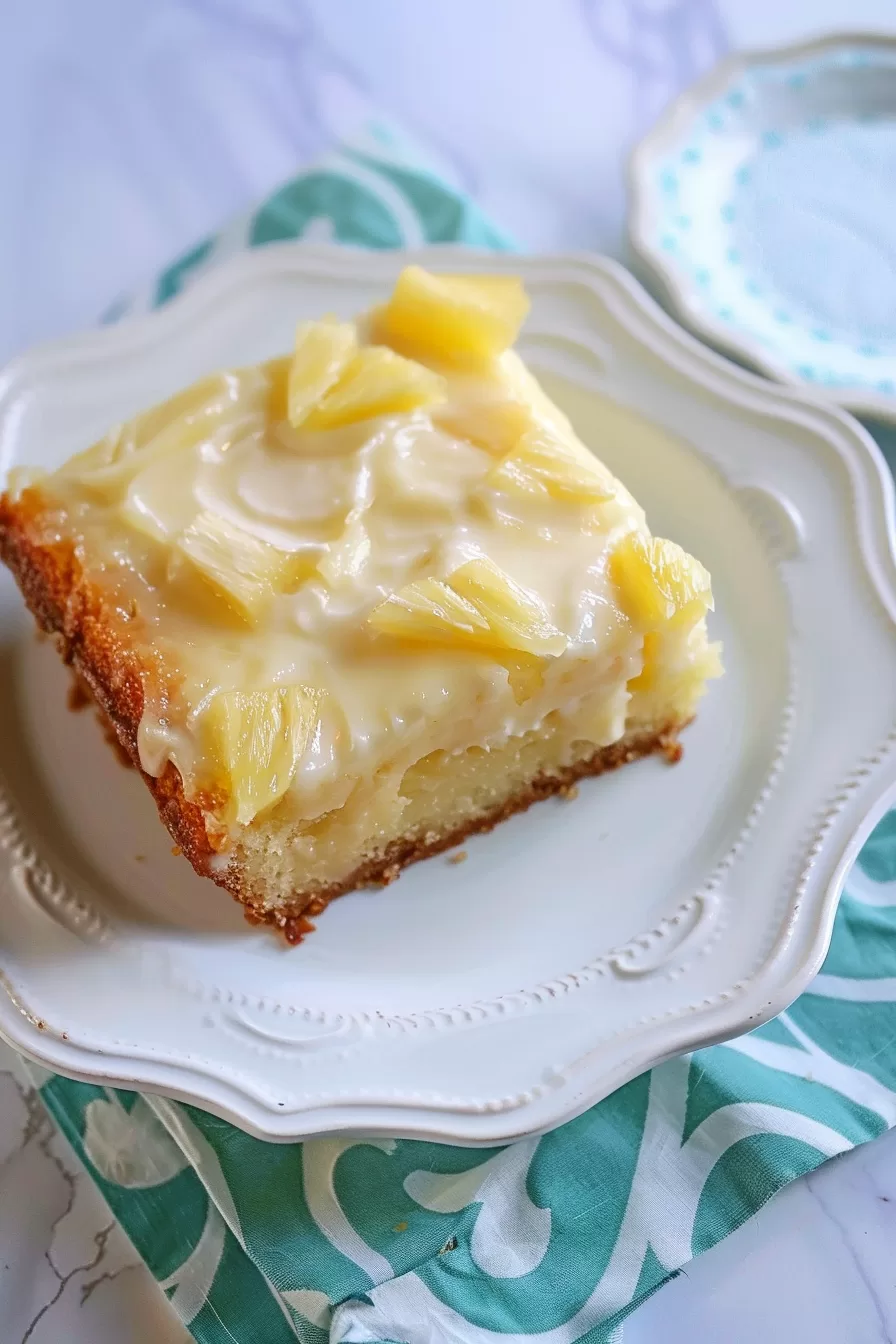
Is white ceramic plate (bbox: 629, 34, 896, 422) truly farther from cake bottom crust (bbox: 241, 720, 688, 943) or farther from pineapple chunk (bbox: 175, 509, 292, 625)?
pineapple chunk (bbox: 175, 509, 292, 625)

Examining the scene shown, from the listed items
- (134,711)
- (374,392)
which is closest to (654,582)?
(374,392)

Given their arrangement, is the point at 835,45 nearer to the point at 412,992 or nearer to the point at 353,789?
the point at 353,789

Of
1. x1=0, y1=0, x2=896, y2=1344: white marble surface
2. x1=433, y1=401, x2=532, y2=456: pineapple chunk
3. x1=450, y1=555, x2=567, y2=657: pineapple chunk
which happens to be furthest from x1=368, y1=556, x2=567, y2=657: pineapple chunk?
x1=0, y1=0, x2=896, y2=1344: white marble surface

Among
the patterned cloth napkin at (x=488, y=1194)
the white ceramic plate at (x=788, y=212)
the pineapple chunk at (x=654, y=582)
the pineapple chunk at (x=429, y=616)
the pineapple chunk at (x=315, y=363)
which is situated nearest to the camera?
the patterned cloth napkin at (x=488, y=1194)

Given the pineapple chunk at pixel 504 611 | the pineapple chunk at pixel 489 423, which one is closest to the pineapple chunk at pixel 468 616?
the pineapple chunk at pixel 504 611

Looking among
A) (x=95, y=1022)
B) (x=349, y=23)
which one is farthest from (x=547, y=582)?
(x=349, y=23)

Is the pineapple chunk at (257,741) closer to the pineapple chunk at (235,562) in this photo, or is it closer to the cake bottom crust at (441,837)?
the pineapple chunk at (235,562)
